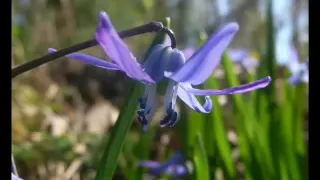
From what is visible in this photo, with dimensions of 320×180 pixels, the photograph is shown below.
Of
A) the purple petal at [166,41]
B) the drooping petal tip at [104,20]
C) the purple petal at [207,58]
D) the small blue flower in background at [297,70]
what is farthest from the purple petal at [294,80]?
the drooping petal tip at [104,20]

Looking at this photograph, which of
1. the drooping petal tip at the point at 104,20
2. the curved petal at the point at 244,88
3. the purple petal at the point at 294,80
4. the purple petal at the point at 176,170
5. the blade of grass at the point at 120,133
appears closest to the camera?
the drooping petal tip at the point at 104,20

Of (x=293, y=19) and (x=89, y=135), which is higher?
(x=293, y=19)

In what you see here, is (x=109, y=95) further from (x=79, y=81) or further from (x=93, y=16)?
(x=93, y=16)

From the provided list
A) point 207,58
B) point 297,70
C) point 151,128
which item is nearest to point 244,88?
point 207,58

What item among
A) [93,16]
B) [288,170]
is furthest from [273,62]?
[93,16]

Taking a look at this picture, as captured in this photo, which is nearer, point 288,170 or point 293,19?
point 288,170

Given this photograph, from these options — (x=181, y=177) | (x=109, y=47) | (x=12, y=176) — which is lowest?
(x=181, y=177)

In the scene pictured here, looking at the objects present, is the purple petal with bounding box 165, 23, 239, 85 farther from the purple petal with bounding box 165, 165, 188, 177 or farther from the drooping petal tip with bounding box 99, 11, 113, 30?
the purple petal with bounding box 165, 165, 188, 177

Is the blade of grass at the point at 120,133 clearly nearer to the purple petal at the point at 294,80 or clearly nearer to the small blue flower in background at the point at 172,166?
the small blue flower in background at the point at 172,166
